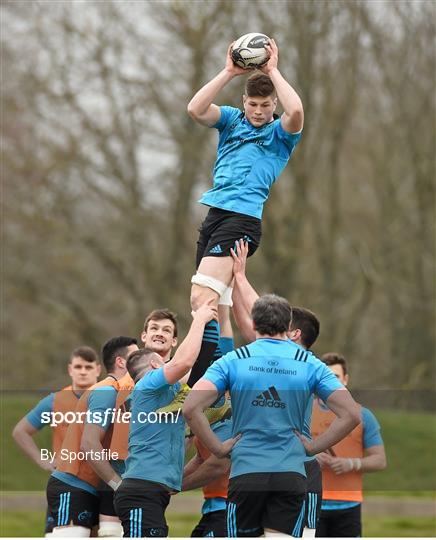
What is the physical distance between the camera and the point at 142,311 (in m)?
23.3

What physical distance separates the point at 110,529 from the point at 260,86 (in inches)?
125

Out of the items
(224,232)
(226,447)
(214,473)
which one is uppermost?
(224,232)

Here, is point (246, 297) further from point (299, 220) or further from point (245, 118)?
point (299, 220)

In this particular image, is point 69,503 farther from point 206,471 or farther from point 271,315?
point 271,315

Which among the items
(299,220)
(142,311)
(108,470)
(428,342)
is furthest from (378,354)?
(108,470)

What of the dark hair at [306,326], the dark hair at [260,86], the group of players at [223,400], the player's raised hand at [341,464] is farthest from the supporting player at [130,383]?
the player's raised hand at [341,464]

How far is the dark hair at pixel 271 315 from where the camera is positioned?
689 cm

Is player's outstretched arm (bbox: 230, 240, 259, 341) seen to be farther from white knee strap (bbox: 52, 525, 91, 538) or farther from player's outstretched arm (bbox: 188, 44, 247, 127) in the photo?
white knee strap (bbox: 52, 525, 91, 538)

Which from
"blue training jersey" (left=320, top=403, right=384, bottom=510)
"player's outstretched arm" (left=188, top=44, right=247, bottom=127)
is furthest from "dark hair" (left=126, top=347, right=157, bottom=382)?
"blue training jersey" (left=320, top=403, right=384, bottom=510)

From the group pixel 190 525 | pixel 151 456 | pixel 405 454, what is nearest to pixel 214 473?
pixel 151 456

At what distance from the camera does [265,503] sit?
22.8 ft

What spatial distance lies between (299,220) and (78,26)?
18.2ft

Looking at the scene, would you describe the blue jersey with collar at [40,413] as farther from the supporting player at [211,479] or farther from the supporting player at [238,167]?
the supporting player at [238,167]

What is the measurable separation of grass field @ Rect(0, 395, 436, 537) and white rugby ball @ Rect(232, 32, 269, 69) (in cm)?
870
